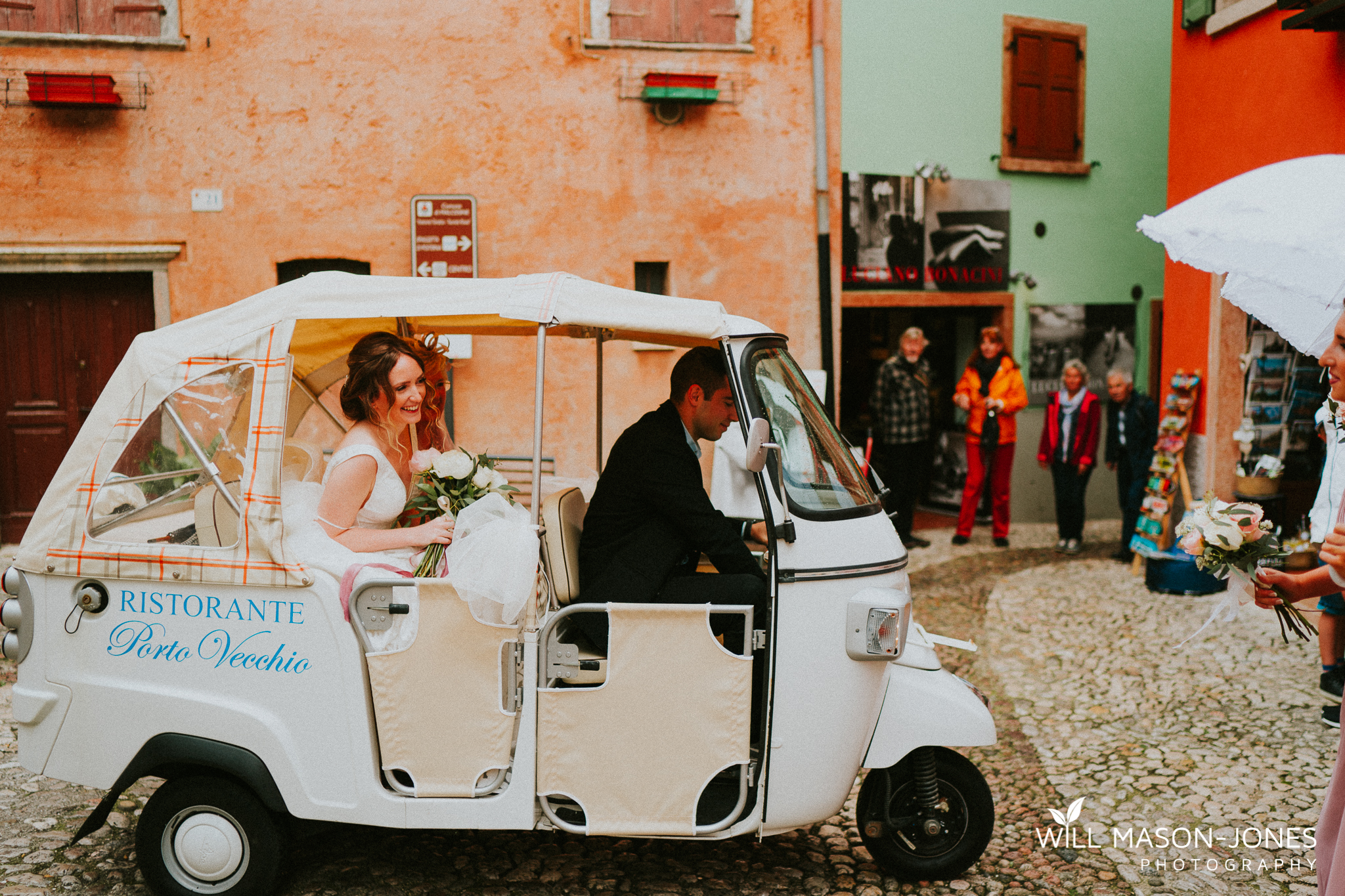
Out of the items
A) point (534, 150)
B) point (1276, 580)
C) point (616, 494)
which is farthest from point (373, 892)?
point (534, 150)

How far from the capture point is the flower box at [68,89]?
8.95 meters

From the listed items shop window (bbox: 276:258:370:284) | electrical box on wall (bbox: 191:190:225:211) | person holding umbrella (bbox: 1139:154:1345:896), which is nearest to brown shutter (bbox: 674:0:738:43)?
shop window (bbox: 276:258:370:284)

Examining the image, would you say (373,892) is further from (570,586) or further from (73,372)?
(73,372)

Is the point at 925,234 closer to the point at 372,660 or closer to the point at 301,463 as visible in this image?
the point at 301,463

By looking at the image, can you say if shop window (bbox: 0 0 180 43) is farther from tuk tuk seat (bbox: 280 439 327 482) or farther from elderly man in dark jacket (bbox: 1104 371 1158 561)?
elderly man in dark jacket (bbox: 1104 371 1158 561)

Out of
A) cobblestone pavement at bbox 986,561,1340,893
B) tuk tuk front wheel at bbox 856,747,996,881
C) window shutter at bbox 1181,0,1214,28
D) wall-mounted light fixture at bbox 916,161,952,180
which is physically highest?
window shutter at bbox 1181,0,1214,28

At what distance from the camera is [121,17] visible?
9273 millimetres

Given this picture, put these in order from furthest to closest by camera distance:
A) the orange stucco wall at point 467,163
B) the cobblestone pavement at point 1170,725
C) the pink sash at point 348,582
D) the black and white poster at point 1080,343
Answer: the black and white poster at point 1080,343, the orange stucco wall at point 467,163, the cobblestone pavement at point 1170,725, the pink sash at point 348,582

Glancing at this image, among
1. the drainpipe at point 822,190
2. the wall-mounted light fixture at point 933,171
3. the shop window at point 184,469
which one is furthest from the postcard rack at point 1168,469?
the shop window at point 184,469

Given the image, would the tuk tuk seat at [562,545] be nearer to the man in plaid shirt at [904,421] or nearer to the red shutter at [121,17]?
the man in plaid shirt at [904,421]

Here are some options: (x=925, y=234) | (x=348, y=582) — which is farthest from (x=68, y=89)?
(x=925, y=234)

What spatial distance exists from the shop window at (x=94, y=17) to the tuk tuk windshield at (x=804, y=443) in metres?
7.93

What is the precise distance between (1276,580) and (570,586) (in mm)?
2320

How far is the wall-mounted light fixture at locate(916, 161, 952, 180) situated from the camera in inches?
451
